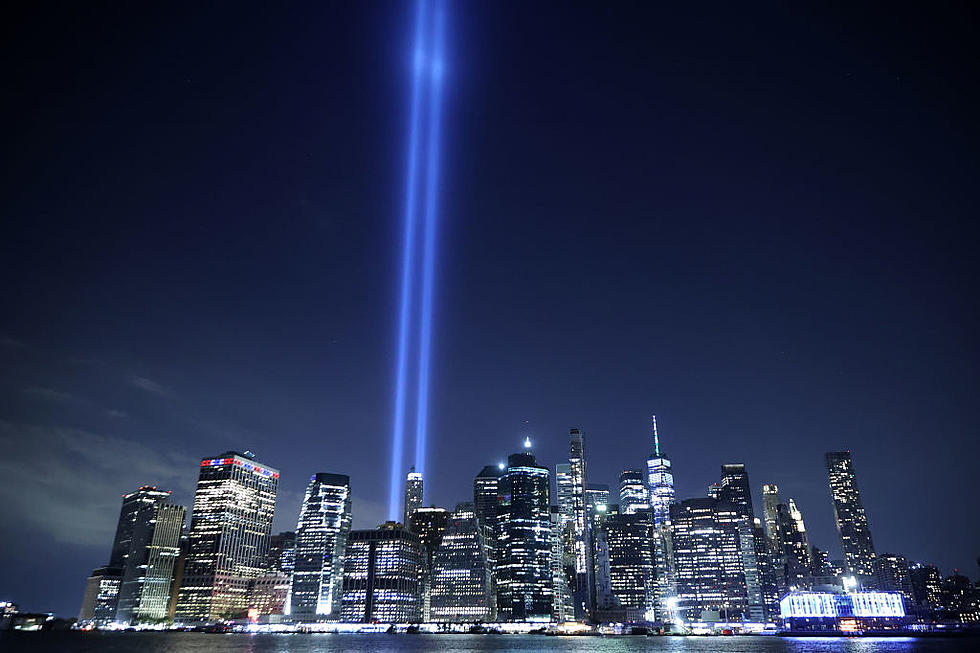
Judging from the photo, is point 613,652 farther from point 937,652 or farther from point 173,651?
point 173,651

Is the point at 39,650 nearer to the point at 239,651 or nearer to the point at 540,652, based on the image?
the point at 239,651

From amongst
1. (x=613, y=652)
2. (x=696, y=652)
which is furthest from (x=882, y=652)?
(x=613, y=652)

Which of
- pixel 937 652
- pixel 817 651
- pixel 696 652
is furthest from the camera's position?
pixel 696 652

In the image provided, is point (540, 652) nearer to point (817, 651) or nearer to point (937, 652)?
point (817, 651)

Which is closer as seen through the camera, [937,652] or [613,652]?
[937,652]

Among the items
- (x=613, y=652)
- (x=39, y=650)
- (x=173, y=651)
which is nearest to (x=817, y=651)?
(x=613, y=652)

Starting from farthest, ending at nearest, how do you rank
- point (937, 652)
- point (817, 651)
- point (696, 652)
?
point (696, 652) < point (817, 651) < point (937, 652)

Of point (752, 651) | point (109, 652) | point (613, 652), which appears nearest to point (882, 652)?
point (752, 651)

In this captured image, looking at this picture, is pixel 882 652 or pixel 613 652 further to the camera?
pixel 613 652
